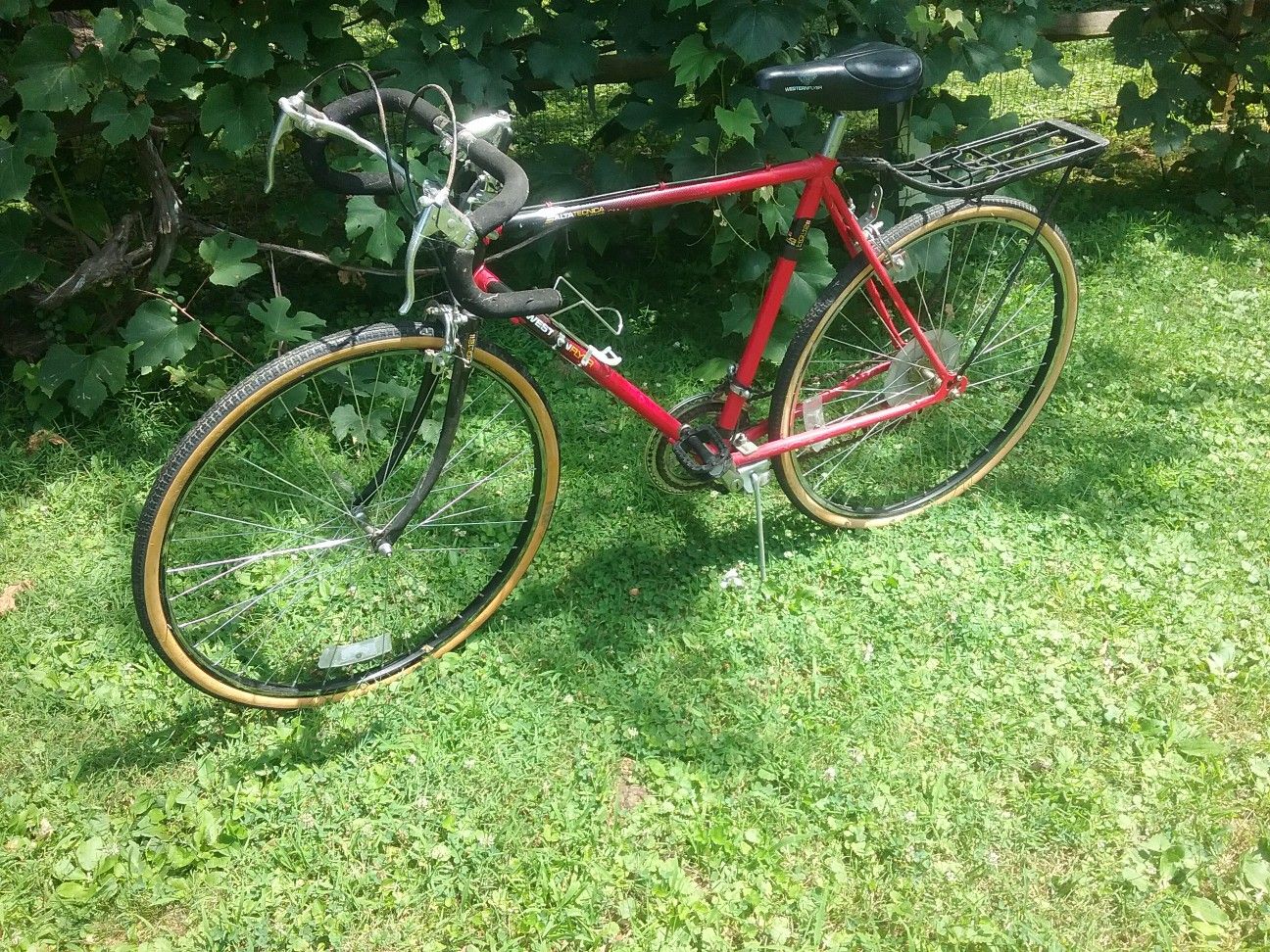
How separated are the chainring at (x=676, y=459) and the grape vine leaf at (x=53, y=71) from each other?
184 centimetres

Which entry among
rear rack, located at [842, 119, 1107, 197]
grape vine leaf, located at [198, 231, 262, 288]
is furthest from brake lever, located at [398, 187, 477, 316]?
grape vine leaf, located at [198, 231, 262, 288]

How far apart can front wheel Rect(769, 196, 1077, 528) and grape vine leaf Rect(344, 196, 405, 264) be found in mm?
1301

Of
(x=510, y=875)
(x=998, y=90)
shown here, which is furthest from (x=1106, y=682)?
(x=998, y=90)

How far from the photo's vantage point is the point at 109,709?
257 cm

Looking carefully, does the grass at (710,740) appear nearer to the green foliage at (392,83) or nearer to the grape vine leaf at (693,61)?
the green foliage at (392,83)

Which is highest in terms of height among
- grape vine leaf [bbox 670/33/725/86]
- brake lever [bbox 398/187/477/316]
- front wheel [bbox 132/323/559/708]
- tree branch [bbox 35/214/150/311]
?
grape vine leaf [bbox 670/33/725/86]

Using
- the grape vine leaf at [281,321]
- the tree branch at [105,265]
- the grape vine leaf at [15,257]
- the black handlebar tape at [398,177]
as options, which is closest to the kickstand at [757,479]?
the black handlebar tape at [398,177]

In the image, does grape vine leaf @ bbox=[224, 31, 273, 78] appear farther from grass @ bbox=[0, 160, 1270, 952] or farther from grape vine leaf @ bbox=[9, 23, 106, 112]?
grass @ bbox=[0, 160, 1270, 952]

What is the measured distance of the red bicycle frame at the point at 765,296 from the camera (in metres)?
2.32

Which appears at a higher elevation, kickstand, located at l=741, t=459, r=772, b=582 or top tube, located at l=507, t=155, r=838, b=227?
top tube, located at l=507, t=155, r=838, b=227

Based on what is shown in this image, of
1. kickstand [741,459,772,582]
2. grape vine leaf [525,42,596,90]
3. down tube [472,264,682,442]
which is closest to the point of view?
down tube [472,264,682,442]

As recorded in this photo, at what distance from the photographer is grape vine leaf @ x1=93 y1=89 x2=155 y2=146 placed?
2834mm

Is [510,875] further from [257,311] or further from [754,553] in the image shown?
[257,311]

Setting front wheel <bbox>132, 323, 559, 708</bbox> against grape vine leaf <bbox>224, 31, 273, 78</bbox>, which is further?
grape vine leaf <bbox>224, 31, 273, 78</bbox>
